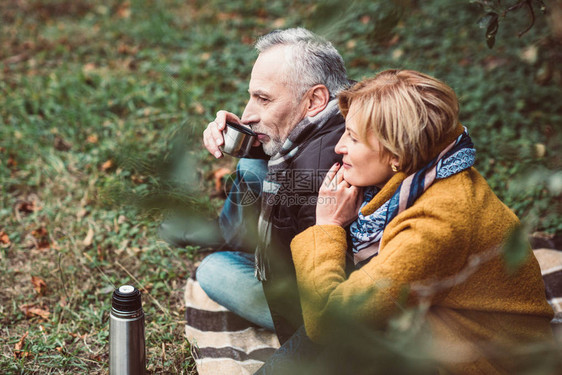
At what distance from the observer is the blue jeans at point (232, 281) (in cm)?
251

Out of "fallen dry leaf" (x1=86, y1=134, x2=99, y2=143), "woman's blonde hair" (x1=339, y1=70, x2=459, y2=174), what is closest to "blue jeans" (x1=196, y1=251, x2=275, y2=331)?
"woman's blonde hair" (x1=339, y1=70, x2=459, y2=174)

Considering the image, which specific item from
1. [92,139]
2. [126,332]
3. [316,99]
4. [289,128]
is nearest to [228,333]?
[126,332]

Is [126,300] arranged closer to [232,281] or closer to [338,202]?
[232,281]

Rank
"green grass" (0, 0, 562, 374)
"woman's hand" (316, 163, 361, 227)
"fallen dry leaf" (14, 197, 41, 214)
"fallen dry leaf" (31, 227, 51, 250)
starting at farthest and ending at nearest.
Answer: "fallen dry leaf" (14, 197, 41, 214) < "fallen dry leaf" (31, 227, 51, 250) < "woman's hand" (316, 163, 361, 227) < "green grass" (0, 0, 562, 374)

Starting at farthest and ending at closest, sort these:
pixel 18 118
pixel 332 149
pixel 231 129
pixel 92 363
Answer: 1. pixel 18 118
2. pixel 92 363
3. pixel 231 129
4. pixel 332 149

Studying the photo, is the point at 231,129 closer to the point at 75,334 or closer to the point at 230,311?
the point at 230,311

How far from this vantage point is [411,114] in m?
1.60

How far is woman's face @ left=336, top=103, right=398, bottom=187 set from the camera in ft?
5.58

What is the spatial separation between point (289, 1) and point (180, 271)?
4391 mm

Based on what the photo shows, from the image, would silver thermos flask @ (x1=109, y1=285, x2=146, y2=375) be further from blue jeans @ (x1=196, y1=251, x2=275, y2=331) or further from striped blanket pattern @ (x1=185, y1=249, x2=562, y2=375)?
blue jeans @ (x1=196, y1=251, x2=275, y2=331)

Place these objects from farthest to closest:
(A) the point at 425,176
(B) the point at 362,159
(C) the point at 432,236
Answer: (B) the point at 362,159, (A) the point at 425,176, (C) the point at 432,236

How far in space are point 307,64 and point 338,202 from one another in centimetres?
70

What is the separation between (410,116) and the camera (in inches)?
62.9

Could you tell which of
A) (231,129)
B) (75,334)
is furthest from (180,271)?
(231,129)
